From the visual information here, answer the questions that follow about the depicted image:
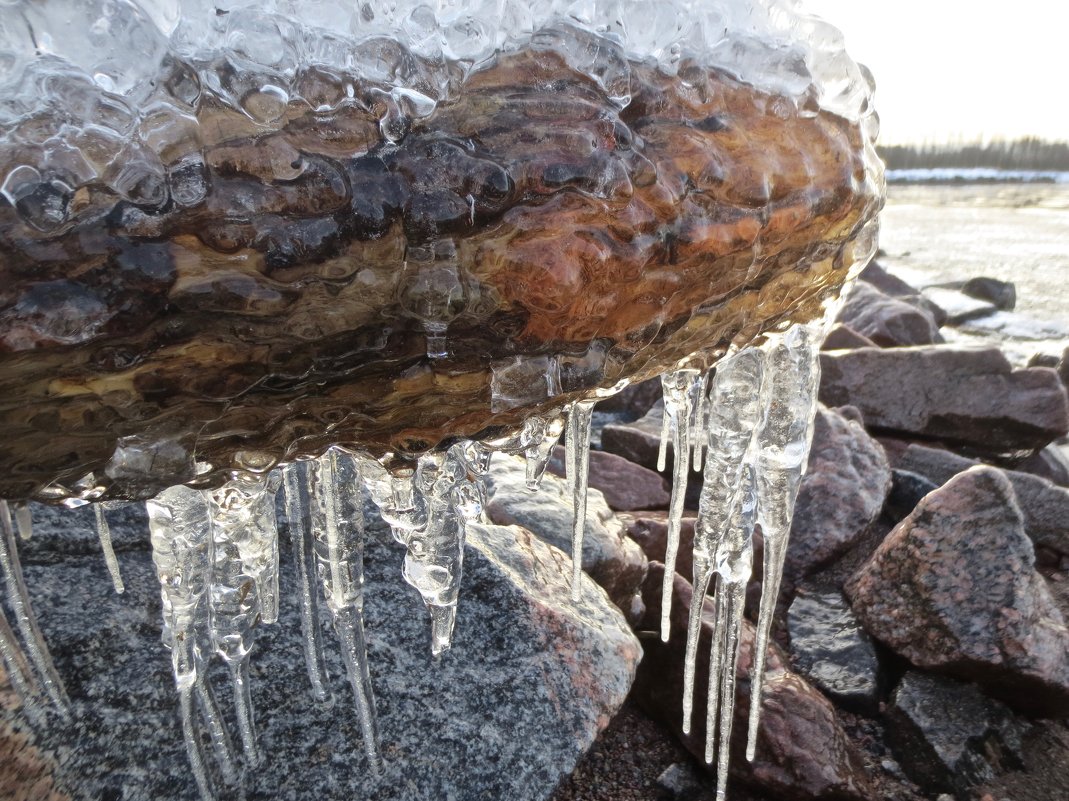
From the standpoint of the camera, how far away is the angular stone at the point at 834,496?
3838 mm

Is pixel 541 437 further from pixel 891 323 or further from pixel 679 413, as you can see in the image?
pixel 891 323

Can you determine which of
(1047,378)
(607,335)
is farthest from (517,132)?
(1047,378)

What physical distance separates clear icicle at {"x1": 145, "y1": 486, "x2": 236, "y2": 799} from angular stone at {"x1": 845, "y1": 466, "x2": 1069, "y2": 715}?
276 cm

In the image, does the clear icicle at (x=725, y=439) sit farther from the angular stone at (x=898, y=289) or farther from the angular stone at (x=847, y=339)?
the angular stone at (x=898, y=289)

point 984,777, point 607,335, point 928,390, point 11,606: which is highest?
point 607,335

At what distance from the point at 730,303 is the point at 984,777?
2.55 metres

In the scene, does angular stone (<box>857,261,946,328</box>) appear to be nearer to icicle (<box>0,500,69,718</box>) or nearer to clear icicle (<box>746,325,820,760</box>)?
clear icicle (<box>746,325,820,760</box>)

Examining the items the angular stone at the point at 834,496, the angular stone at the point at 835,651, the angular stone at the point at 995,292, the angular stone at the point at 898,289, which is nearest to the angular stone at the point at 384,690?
the angular stone at the point at 835,651

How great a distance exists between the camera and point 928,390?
5.35 meters

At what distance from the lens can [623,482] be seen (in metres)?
4.20

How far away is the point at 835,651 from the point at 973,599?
60 cm

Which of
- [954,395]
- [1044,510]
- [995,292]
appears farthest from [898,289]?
[1044,510]

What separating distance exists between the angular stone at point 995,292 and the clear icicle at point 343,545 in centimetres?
1046

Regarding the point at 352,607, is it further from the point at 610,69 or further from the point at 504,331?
the point at 610,69
